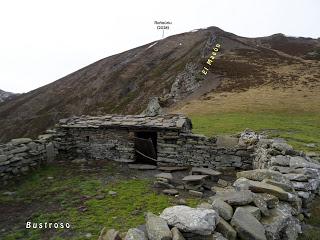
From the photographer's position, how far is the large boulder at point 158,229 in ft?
18.5

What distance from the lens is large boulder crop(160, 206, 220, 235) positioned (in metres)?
5.83

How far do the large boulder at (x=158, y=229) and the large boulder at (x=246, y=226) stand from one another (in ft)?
4.20

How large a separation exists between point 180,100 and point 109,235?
37.9 metres

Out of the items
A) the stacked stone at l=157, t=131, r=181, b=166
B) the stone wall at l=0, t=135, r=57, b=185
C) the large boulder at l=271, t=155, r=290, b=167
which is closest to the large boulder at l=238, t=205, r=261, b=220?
the large boulder at l=271, t=155, r=290, b=167

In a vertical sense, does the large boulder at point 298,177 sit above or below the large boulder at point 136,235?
below

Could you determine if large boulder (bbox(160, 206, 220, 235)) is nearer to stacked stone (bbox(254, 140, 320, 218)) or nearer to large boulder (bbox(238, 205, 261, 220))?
large boulder (bbox(238, 205, 261, 220))

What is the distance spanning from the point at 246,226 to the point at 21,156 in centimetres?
1096

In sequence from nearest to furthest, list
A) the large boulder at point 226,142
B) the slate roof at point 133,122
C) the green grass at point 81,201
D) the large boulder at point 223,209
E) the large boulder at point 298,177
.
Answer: the large boulder at point 223,209, the large boulder at point 298,177, the green grass at point 81,201, the large boulder at point 226,142, the slate roof at point 133,122

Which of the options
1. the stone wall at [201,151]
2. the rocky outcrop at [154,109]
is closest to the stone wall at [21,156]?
the stone wall at [201,151]

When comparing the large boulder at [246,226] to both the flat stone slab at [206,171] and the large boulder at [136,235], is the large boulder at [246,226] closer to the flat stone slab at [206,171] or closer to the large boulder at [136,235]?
the large boulder at [136,235]

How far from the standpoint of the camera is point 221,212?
6.57 m

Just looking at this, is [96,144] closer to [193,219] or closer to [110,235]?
[110,235]

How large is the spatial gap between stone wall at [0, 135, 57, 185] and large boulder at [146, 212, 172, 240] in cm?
940

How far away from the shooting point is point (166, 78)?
62.4 m
